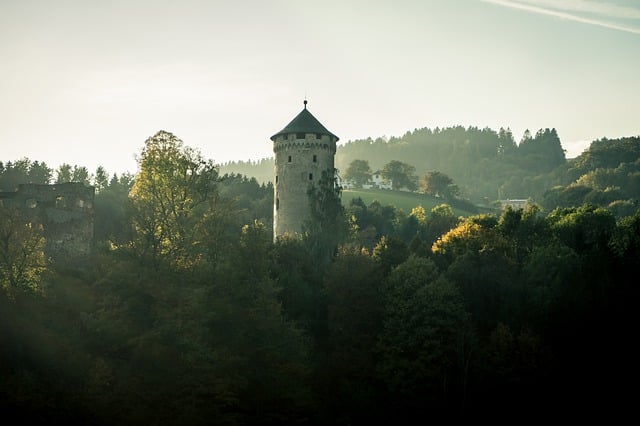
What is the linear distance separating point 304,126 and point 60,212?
19.5m

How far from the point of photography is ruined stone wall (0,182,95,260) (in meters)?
40.0

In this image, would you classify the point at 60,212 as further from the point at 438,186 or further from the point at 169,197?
the point at 438,186

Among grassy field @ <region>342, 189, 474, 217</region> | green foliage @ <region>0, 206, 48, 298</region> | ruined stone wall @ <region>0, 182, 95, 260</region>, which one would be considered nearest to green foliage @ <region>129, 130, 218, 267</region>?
green foliage @ <region>0, 206, 48, 298</region>

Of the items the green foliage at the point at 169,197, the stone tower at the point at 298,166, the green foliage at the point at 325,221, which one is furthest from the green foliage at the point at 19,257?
the stone tower at the point at 298,166

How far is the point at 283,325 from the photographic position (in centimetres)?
3050

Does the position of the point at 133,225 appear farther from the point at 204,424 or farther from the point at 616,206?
the point at 616,206

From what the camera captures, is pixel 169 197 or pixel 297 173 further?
pixel 297 173

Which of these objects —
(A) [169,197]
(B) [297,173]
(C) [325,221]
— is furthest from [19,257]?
(B) [297,173]

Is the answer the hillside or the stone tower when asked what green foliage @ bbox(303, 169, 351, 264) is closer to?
the stone tower

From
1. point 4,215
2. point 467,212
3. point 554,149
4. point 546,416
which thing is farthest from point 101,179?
point 554,149

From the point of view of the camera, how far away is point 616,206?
81562mm

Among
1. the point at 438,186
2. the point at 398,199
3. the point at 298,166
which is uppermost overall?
the point at 438,186

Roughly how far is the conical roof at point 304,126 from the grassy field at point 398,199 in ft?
166

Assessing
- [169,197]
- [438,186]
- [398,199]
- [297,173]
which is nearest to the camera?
[169,197]
